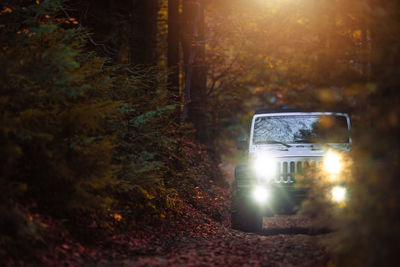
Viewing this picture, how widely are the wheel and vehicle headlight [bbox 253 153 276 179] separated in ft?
1.98

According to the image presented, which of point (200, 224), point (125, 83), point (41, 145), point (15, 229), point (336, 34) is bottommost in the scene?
point (200, 224)

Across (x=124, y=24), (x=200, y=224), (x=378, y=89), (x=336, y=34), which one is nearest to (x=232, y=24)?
(x=124, y=24)

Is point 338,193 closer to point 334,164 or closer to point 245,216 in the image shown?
point 334,164

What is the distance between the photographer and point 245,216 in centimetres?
855

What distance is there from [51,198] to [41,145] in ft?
2.47

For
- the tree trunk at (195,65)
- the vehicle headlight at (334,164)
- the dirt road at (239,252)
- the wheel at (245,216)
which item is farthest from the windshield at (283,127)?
the tree trunk at (195,65)

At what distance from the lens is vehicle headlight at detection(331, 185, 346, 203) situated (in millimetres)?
5234

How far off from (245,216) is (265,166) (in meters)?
0.99

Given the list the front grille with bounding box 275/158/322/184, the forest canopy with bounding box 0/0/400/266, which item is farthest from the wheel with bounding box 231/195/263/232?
the forest canopy with bounding box 0/0/400/266

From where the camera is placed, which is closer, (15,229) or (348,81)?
(15,229)

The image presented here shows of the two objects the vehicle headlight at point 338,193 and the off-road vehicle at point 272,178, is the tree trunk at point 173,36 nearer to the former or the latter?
the off-road vehicle at point 272,178

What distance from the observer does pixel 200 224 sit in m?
9.02

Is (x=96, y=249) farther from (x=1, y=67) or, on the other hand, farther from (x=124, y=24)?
(x=124, y=24)

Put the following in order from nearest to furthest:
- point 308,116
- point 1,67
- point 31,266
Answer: point 31,266, point 1,67, point 308,116
